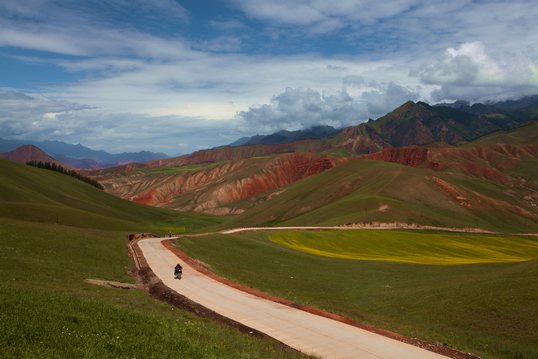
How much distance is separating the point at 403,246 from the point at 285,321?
6326 centimetres

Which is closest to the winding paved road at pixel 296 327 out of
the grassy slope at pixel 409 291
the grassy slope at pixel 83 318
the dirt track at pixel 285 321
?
the dirt track at pixel 285 321

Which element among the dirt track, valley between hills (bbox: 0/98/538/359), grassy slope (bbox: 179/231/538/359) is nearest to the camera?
valley between hills (bbox: 0/98/538/359)

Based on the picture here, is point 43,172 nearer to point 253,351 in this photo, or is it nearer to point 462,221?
point 253,351

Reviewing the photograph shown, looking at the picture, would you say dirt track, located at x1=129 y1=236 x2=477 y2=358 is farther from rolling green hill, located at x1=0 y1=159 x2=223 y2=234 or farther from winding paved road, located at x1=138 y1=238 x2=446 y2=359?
rolling green hill, located at x1=0 y1=159 x2=223 y2=234

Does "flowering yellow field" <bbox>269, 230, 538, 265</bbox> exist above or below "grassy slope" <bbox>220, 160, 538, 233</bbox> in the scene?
below

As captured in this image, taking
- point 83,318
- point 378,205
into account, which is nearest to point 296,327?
point 83,318

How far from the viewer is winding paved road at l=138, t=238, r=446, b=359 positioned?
1474cm

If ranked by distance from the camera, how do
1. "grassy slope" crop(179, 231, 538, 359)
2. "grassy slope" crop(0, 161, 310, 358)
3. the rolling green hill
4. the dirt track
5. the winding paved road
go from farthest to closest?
the rolling green hill
"grassy slope" crop(179, 231, 538, 359)
the dirt track
the winding paved road
"grassy slope" crop(0, 161, 310, 358)

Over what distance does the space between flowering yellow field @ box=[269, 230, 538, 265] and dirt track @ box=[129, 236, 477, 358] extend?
3924 cm

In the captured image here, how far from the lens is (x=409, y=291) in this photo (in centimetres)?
3300

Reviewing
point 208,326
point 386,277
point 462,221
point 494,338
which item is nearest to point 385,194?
point 462,221

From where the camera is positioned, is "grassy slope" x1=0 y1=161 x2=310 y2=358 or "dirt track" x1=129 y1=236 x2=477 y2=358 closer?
"grassy slope" x1=0 y1=161 x2=310 y2=358

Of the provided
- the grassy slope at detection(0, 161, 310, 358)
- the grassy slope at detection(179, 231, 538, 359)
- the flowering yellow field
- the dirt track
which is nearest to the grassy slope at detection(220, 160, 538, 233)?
the flowering yellow field

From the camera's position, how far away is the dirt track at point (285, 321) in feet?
49.3
